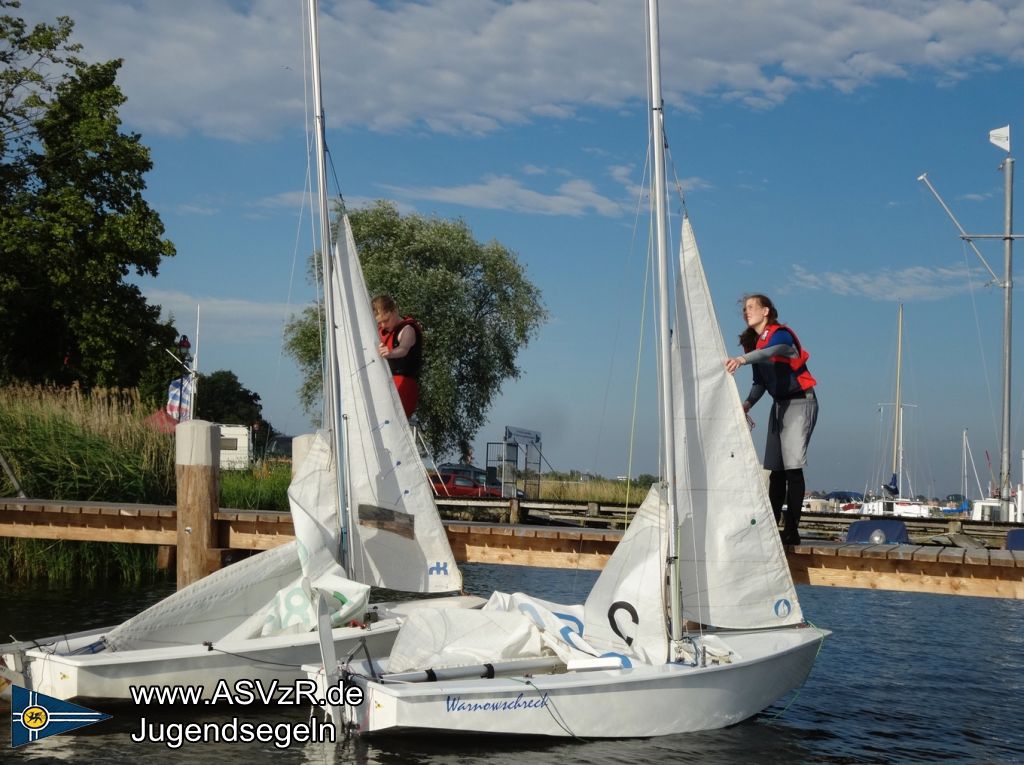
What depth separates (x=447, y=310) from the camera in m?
38.3

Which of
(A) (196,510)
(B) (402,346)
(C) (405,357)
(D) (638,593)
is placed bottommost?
(D) (638,593)

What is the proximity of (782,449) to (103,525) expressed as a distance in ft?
24.6

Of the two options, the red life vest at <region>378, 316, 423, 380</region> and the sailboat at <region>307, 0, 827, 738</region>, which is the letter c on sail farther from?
the red life vest at <region>378, 316, 423, 380</region>

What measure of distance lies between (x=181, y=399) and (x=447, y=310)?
17636 millimetres

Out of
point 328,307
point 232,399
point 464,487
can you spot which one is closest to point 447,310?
point 464,487

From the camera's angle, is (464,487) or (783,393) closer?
(783,393)

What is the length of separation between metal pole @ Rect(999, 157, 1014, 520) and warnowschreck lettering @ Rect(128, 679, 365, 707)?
67.9 feet

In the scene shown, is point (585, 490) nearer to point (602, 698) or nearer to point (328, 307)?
point (328, 307)

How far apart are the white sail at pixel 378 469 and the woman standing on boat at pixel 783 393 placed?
10.2 ft

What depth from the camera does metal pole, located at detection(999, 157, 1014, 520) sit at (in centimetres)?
2525

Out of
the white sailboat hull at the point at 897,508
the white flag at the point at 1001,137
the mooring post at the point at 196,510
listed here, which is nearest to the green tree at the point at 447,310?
the white sailboat hull at the point at 897,508

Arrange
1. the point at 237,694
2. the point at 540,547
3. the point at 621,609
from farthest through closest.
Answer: the point at 540,547 → the point at 237,694 → the point at 621,609

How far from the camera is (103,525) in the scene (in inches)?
483

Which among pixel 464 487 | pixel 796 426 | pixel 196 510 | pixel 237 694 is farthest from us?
→ pixel 464 487
